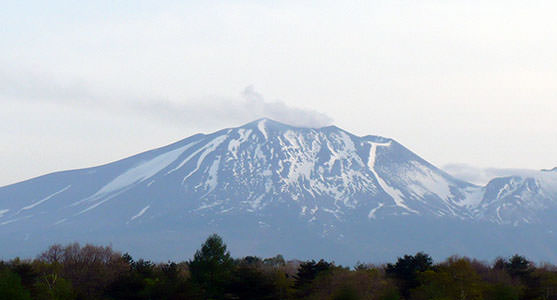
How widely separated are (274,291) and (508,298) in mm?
15513

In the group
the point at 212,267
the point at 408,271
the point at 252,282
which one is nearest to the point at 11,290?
the point at 252,282

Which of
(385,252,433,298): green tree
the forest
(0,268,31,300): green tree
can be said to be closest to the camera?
(0,268,31,300): green tree

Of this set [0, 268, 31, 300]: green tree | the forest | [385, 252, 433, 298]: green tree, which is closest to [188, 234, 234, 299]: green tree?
the forest

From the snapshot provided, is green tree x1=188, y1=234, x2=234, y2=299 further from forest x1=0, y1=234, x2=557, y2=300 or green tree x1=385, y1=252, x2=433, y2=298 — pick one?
green tree x1=385, y1=252, x2=433, y2=298

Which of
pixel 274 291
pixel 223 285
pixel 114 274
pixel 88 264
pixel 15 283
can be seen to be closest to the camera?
pixel 15 283

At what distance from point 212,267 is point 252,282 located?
11216 millimetres

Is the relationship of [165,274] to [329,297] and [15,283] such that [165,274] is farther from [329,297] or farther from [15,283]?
[15,283]

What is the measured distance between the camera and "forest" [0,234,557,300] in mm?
62250

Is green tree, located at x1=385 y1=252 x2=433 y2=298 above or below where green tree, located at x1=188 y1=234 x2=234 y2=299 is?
below

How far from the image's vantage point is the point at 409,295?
75250mm

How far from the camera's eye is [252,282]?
65.9 m

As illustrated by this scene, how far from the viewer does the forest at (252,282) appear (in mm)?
62250

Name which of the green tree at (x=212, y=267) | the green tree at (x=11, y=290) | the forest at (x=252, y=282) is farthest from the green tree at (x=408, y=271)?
the green tree at (x=11, y=290)

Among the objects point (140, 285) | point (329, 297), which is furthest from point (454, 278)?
point (140, 285)
